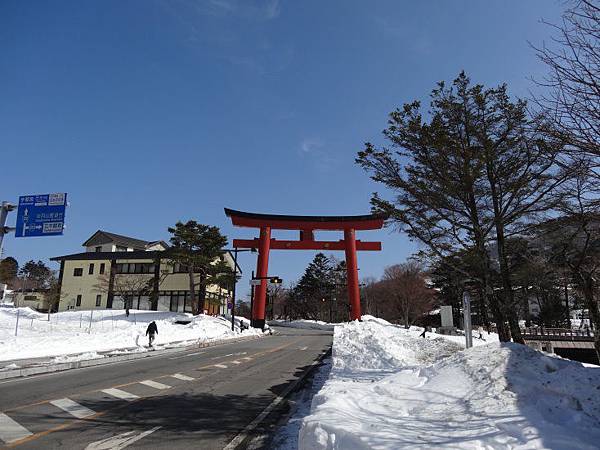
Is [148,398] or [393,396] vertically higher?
[393,396]

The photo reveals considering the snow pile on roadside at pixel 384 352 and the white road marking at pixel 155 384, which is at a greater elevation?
the snow pile on roadside at pixel 384 352

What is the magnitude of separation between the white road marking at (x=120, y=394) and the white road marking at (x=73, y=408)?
90 centimetres

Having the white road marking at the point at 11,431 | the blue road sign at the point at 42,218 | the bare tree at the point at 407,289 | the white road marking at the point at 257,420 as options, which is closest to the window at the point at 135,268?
the bare tree at the point at 407,289

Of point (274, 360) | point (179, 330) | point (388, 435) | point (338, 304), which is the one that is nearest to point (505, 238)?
point (388, 435)

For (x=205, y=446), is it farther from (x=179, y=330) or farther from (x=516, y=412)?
(x=179, y=330)

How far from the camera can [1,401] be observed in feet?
26.2

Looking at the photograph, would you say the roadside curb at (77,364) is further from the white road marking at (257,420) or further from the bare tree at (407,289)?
the bare tree at (407,289)

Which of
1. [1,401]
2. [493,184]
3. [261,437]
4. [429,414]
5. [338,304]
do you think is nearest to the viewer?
[429,414]

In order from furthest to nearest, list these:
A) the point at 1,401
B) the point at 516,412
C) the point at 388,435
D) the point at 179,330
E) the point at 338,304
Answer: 1. the point at 338,304
2. the point at 179,330
3. the point at 1,401
4. the point at 516,412
5. the point at 388,435

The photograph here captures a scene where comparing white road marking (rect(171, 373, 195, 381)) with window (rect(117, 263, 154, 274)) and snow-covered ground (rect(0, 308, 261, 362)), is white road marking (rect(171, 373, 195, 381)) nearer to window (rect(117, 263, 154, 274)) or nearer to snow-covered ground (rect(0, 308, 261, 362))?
snow-covered ground (rect(0, 308, 261, 362))

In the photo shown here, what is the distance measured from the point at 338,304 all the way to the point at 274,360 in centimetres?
5876

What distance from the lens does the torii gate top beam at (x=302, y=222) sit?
36.2 m

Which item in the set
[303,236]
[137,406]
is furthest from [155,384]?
[303,236]

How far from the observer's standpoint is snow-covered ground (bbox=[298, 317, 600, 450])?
3893mm
